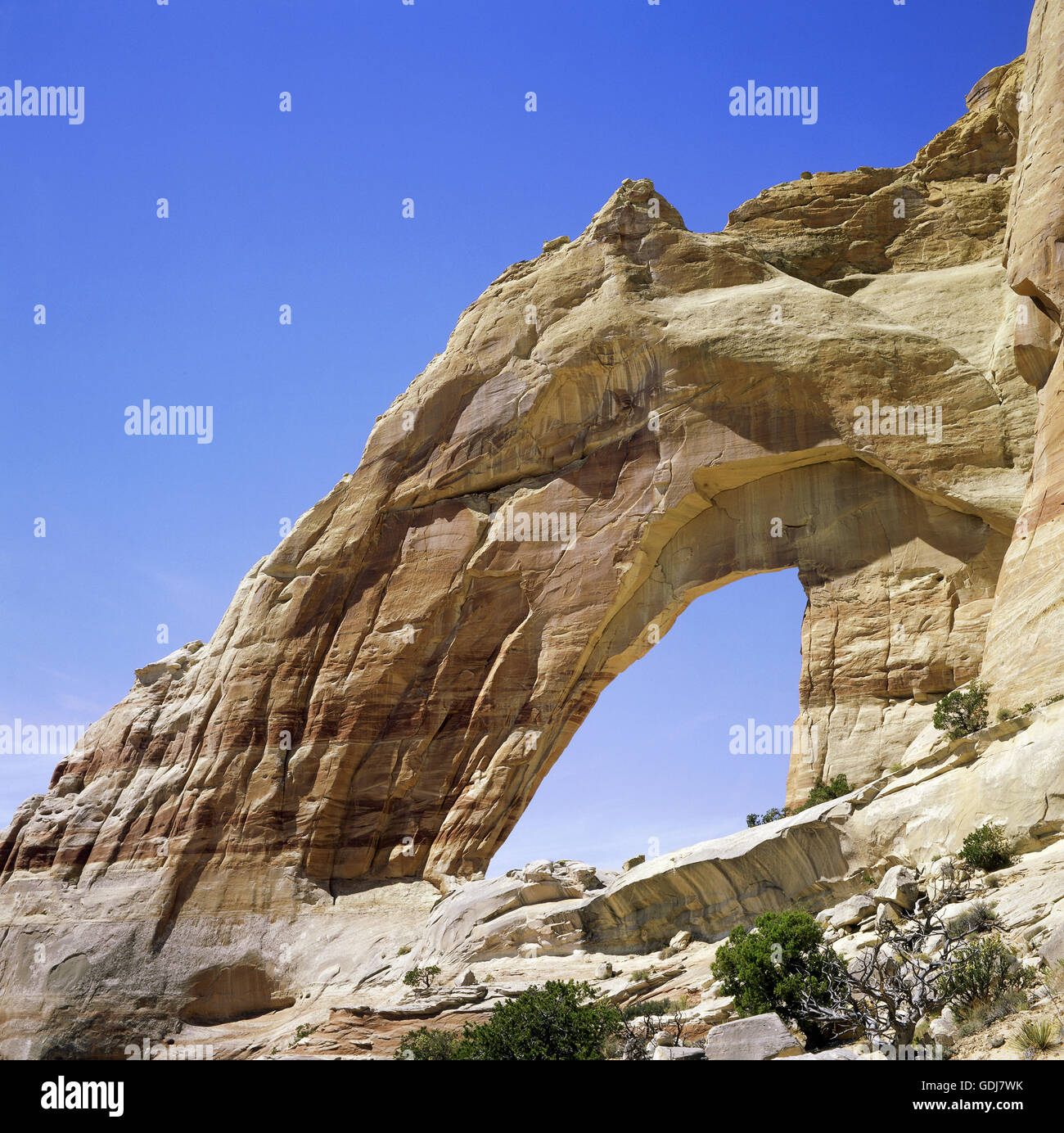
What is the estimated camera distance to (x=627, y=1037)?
16031 millimetres

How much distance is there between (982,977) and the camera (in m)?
12.3

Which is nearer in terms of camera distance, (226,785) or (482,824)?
(482,824)

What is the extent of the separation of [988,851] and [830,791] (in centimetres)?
993

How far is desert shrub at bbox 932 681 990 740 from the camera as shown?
2194 centimetres

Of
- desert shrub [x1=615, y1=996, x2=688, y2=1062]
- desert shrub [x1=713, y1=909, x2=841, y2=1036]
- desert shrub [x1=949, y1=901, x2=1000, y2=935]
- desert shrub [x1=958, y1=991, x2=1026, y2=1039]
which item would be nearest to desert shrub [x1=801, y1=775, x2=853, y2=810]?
desert shrub [x1=615, y1=996, x2=688, y2=1062]

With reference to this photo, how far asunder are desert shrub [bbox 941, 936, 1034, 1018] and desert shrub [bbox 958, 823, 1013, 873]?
4.71 metres

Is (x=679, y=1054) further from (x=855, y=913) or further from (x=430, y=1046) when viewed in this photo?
(x=430, y=1046)

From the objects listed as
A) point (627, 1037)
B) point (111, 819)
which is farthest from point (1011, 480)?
point (111, 819)

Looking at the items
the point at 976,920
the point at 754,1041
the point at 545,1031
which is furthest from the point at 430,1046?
the point at 976,920

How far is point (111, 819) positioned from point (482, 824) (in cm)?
1328

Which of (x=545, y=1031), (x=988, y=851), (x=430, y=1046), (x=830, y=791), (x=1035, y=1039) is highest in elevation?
(x=830, y=791)

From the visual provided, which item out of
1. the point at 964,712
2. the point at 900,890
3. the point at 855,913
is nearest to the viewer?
the point at 900,890

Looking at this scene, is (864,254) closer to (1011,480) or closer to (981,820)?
(1011,480)

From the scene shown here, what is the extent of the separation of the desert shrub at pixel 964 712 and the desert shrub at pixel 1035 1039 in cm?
1170
